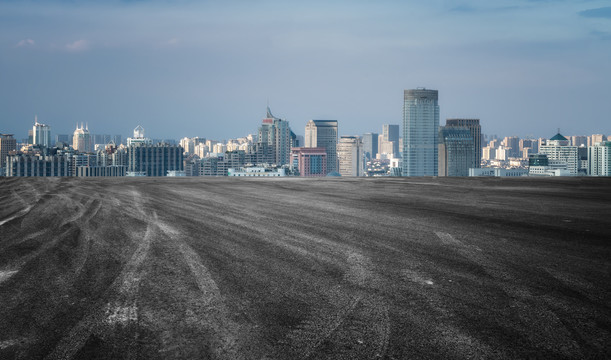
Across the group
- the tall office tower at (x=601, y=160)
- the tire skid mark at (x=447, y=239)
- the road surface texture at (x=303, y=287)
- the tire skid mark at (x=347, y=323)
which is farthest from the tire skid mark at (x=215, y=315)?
the tall office tower at (x=601, y=160)

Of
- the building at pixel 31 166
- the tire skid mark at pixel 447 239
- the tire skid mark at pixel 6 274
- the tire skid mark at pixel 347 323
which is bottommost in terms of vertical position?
the tire skid mark at pixel 347 323

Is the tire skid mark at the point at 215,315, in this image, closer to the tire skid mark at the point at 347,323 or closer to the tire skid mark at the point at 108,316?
the tire skid mark at the point at 347,323

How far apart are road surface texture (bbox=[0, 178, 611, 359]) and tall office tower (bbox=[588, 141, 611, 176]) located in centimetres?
16621

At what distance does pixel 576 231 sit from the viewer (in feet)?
36.4

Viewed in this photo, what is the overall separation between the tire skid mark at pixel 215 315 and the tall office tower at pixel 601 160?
171 meters

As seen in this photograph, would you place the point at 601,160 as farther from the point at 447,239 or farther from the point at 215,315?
the point at 215,315

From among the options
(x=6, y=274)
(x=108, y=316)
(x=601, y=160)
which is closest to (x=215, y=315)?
(x=108, y=316)

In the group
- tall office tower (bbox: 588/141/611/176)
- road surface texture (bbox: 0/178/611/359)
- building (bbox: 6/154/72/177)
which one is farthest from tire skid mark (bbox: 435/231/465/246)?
building (bbox: 6/154/72/177)

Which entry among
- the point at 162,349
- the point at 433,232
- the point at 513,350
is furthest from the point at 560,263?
the point at 162,349

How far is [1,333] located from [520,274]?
20.7 feet

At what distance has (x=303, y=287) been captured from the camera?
639cm

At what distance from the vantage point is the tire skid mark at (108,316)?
14.8ft

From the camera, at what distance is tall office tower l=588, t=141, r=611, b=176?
15632 cm

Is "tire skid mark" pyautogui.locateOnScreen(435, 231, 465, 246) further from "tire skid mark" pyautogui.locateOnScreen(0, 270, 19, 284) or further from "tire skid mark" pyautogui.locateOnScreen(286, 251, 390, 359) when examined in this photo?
"tire skid mark" pyautogui.locateOnScreen(0, 270, 19, 284)
